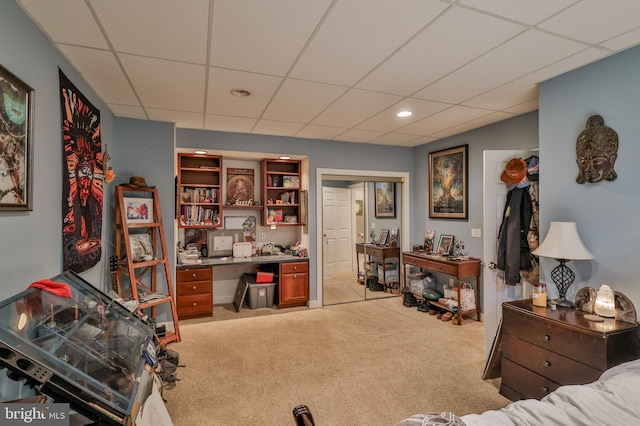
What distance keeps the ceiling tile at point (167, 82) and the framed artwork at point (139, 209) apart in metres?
1.08

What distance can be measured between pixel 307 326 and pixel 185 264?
1866mm

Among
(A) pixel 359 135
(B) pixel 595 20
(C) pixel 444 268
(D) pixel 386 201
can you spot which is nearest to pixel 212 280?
(A) pixel 359 135

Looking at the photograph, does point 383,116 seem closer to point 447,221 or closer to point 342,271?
point 447,221

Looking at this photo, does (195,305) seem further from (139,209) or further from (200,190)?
(200,190)

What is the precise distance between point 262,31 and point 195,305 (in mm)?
3635

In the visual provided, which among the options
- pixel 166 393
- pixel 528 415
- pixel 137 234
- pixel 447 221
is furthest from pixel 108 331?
pixel 447 221

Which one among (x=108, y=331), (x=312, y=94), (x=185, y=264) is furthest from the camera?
(x=185, y=264)

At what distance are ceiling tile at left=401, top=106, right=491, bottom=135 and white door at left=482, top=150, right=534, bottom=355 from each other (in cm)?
72

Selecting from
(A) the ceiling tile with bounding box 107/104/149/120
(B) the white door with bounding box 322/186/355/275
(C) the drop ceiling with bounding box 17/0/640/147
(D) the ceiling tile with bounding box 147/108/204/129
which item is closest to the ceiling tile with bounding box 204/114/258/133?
(D) the ceiling tile with bounding box 147/108/204/129

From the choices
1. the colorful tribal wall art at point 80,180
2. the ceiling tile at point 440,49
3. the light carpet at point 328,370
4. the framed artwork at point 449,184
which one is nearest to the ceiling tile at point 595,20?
the ceiling tile at point 440,49

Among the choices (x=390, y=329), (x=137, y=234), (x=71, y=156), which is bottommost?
(x=390, y=329)

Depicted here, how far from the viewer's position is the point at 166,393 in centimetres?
254

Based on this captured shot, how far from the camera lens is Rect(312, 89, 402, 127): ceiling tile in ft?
9.78

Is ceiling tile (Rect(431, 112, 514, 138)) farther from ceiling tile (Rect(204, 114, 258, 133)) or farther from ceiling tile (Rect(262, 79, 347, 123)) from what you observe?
ceiling tile (Rect(204, 114, 258, 133))
